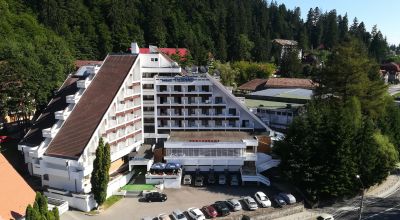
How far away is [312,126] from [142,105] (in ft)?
87.1

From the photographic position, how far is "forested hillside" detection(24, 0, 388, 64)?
415ft

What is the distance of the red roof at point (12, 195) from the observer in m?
38.5

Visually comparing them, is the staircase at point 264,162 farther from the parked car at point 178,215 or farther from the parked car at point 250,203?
the parked car at point 178,215

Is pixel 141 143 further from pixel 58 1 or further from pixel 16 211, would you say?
pixel 58 1

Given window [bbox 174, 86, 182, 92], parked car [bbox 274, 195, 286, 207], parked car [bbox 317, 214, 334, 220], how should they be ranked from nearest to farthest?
parked car [bbox 317, 214, 334, 220] → parked car [bbox 274, 195, 286, 207] → window [bbox 174, 86, 182, 92]

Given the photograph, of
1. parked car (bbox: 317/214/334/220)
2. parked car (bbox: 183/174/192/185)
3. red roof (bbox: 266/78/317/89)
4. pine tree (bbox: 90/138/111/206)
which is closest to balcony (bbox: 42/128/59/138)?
pine tree (bbox: 90/138/111/206)

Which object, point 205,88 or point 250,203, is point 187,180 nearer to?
point 250,203

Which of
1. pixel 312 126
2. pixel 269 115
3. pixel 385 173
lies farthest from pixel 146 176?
pixel 385 173

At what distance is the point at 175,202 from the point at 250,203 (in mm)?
9268

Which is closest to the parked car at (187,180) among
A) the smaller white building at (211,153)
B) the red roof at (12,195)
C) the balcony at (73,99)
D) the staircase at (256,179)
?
the smaller white building at (211,153)

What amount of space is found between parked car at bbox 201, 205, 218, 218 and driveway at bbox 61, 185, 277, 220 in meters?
2.16

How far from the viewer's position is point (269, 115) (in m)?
70.3

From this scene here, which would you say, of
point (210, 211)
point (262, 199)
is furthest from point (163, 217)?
point (262, 199)

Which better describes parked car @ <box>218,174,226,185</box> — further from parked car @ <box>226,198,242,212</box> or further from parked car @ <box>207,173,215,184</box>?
parked car @ <box>226,198,242,212</box>
